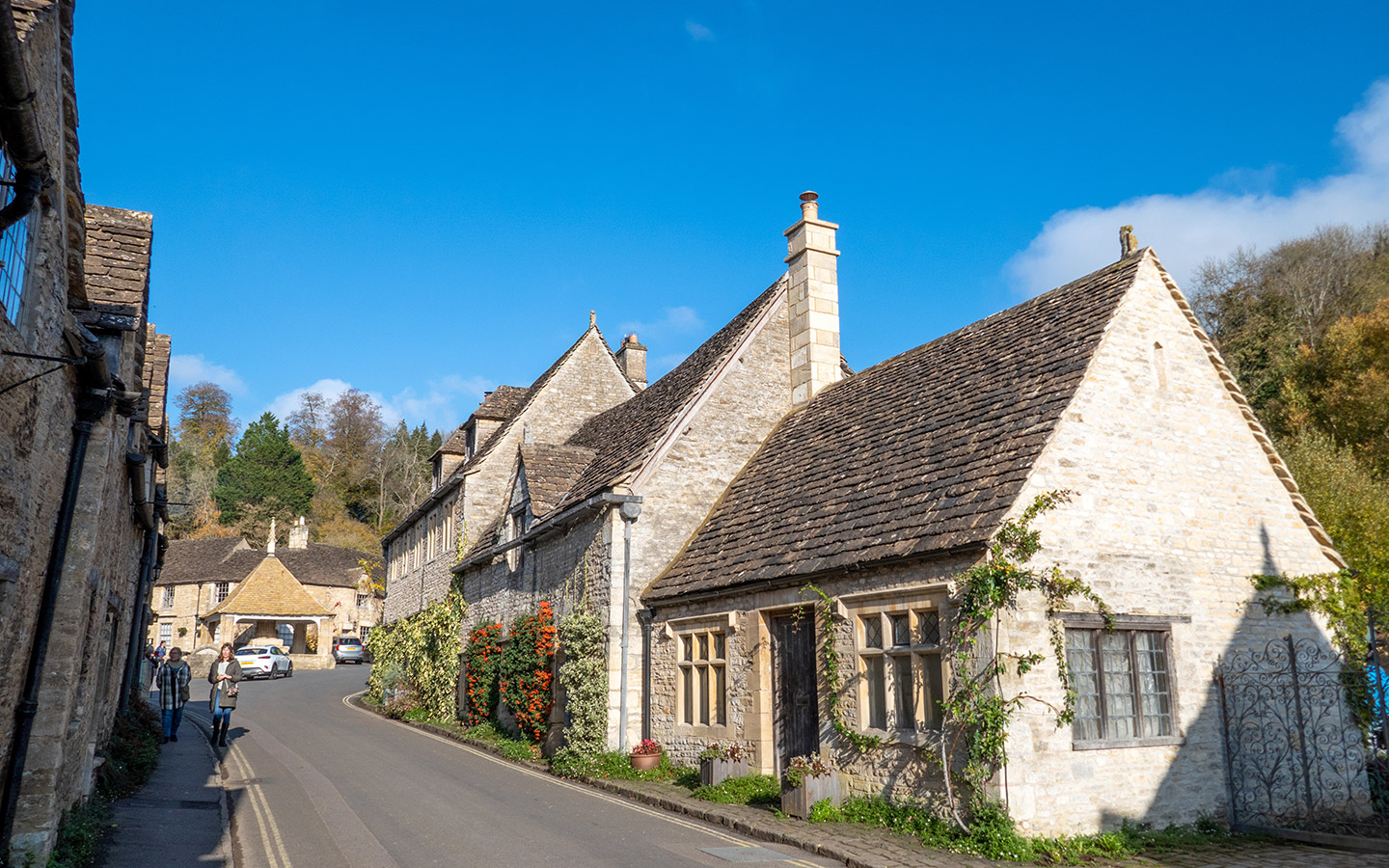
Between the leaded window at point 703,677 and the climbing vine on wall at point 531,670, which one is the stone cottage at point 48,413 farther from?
the climbing vine on wall at point 531,670

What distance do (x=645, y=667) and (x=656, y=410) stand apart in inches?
247

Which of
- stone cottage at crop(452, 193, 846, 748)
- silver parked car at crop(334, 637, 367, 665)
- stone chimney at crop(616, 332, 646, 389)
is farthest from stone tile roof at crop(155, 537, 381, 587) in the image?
stone cottage at crop(452, 193, 846, 748)

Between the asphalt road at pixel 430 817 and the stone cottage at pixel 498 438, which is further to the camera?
the stone cottage at pixel 498 438

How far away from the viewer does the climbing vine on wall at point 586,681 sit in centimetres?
1702

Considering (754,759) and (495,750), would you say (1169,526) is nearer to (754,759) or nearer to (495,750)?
(754,759)

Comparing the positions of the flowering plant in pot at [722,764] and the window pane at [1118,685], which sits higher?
the window pane at [1118,685]

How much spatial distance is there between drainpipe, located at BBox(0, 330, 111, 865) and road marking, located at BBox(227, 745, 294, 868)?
286 centimetres

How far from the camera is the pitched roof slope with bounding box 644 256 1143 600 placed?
1167cm

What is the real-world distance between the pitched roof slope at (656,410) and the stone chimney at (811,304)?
62cm

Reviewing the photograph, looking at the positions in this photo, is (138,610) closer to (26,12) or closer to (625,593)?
(625,593)

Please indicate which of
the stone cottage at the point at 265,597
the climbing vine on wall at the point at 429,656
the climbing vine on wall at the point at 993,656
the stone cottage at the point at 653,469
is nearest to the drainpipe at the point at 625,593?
the stone cottage at the point at 653,469

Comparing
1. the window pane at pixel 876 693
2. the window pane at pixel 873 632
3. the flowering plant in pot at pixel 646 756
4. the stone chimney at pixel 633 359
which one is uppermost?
the stone chimney at pixel 633 359

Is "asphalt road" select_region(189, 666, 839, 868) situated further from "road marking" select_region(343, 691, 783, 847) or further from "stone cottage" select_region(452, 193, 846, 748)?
"stone cottage" select_region(452, 193, 846, 748)

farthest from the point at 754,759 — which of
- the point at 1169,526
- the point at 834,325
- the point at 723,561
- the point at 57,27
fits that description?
the point at 57,27
